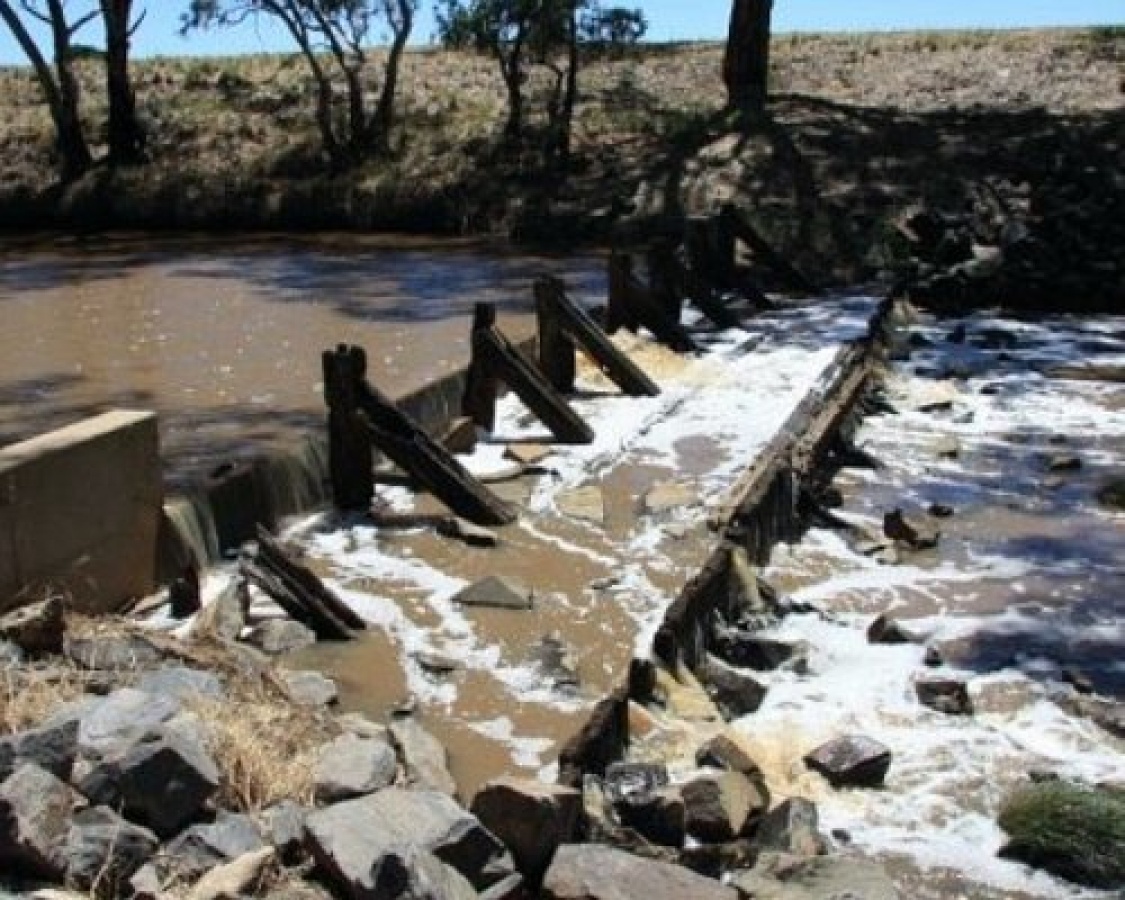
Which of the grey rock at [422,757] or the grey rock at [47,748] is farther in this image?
the grey rock at [422,757]

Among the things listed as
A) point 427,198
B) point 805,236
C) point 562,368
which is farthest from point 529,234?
point 562,368

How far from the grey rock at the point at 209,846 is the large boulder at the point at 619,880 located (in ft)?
3.49

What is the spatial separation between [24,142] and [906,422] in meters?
27.8

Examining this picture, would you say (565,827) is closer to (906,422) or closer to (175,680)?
(175,680)

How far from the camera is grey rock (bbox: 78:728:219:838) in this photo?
5211mm

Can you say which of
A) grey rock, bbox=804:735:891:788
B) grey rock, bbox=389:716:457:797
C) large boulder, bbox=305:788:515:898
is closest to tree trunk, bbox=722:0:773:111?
grey rock, bbox=804:735:891:788

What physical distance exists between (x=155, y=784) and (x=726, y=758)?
2501mm

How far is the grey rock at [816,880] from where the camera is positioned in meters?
5.22

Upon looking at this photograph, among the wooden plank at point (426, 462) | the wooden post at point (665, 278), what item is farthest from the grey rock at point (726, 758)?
the wooden post at point (665, 278)

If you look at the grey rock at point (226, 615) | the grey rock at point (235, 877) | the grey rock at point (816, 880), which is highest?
the grey rock at point (235, 877)

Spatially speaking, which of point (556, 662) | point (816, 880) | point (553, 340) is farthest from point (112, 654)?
point (553, 340)

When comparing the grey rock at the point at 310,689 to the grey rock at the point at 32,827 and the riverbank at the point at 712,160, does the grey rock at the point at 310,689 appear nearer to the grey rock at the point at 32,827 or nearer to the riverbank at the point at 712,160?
the grey rock at the point at 32,827

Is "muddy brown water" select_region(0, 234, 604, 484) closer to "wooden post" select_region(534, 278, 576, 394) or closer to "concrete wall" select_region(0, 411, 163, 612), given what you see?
"wooden post" select_region(534, 278, 576, 394)

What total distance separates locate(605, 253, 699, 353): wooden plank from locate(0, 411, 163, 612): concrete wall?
337 inches
